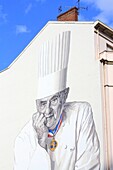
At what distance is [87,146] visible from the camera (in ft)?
39.6

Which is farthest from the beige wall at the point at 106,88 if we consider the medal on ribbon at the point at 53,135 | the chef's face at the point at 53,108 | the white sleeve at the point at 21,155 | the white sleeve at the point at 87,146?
the white sleeve at the point at 21,155

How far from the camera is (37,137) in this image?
1282cm

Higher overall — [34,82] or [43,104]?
[34,82]

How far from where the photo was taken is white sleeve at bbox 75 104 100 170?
11906 millimetres

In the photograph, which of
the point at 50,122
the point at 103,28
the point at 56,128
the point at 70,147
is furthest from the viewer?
the point at 103,28

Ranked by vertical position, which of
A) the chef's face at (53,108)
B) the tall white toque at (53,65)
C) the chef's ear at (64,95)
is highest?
the tall white toque at (53,65)

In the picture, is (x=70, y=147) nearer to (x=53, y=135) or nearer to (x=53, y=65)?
(x=53, y=135)

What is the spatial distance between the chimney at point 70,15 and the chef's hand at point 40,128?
451cm

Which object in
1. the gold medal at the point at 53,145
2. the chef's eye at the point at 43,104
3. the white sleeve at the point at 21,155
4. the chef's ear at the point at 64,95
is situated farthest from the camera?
the chef's eye at the point at 43,104

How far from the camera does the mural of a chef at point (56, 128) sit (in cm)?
1206

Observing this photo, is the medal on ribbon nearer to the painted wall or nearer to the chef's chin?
the chef's chin

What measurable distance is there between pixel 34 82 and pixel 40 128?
71.9 inches

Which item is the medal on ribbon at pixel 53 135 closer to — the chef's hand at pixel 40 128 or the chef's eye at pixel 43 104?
the chef's hand at pixel 40 128

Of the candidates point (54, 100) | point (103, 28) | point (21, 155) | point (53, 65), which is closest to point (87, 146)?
point (54, 100)
